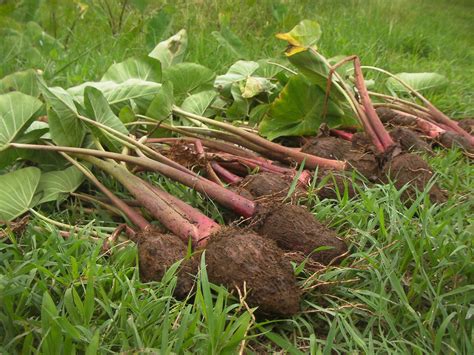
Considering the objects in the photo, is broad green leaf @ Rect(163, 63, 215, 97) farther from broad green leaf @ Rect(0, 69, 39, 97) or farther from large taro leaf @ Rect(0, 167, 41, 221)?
large taro leaf @ Rect(0, 167, 41, 221)

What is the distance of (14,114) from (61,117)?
155mm

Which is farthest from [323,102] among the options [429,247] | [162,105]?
[429,247]

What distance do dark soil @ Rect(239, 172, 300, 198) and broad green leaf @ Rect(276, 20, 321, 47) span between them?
0.68 meters

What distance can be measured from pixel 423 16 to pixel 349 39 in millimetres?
1699

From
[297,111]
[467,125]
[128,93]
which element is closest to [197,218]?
[128,93]

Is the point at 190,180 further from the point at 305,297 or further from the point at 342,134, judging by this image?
the point at 342,134

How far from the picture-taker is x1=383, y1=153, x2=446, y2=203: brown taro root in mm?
2061

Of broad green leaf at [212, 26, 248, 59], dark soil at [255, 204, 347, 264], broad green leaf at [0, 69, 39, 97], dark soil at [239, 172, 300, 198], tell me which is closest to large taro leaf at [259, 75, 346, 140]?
dark soil at [239, 172, 300, 198]

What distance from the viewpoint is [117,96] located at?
7.92 ft

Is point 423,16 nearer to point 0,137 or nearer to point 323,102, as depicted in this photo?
point 323,102

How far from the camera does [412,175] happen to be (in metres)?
2.09

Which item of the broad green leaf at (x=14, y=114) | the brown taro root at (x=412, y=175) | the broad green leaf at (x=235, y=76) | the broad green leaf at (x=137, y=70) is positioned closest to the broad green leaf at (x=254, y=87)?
the broad green leaf at (x=235, y=76)

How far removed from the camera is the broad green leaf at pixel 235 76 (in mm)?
2965

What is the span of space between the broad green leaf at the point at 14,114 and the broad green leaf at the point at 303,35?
3.42 ft
